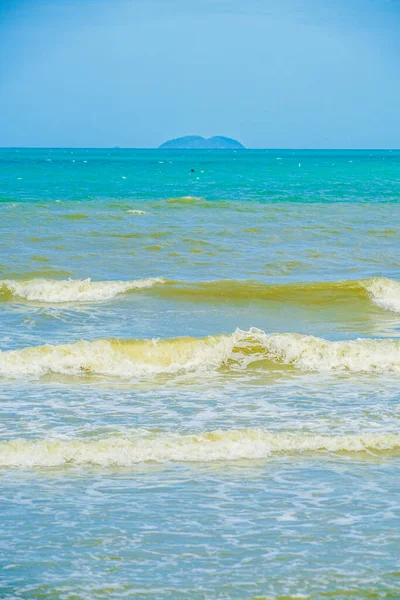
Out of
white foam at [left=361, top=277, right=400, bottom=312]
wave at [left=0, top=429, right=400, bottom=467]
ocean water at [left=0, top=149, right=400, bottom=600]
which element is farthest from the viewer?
white foam at [left=361, top=277, right=400, bottom=312]

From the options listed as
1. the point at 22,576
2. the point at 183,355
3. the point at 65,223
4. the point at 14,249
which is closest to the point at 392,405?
the point at 183,355

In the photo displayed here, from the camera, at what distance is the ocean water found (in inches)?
227

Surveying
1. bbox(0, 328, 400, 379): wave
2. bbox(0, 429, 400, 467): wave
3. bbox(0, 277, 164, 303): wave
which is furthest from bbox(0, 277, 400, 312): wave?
bbox(0, 429, 400, 467): wave

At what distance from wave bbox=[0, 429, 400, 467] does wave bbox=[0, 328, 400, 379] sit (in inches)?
124

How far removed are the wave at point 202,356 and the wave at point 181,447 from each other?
124 inches

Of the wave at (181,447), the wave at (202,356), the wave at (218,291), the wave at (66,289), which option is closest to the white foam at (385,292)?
the wave at (218,291)

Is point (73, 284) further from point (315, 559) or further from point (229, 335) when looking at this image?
point (315, 559)

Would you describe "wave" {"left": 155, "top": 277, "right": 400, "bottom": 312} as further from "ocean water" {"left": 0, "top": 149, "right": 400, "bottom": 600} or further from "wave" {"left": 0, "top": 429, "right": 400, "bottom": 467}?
"wave" {"left": 0, "top": 429, "right": 400, "bottom": 467}

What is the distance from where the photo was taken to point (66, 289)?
54.6 ft

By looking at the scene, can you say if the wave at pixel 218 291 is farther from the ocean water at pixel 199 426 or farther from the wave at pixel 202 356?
the wave at pixel 202 356

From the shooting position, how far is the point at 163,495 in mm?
6930

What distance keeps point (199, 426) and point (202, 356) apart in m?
3.31

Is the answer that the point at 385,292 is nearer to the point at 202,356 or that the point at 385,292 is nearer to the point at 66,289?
the point at 202,356

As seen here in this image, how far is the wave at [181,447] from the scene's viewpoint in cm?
773
